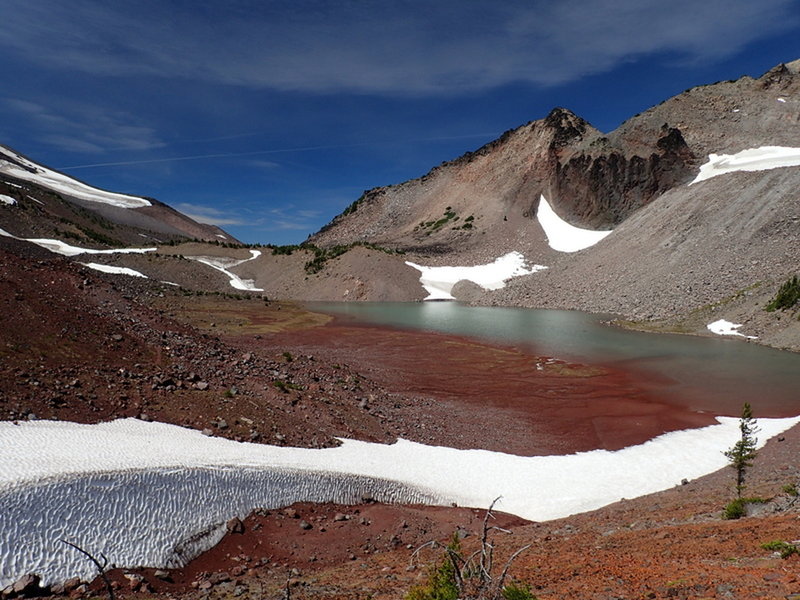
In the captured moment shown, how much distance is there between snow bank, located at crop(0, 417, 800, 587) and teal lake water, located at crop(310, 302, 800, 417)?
7.95 metres

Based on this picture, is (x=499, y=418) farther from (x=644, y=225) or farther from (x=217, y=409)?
(x=644, y=225)

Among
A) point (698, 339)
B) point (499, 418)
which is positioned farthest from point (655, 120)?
point (499, 418)

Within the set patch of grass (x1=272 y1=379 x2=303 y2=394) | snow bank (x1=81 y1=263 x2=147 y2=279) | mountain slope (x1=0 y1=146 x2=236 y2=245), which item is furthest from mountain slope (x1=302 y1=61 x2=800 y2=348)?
mountain slope (x1=0 y1=146 x2=236 y2=245)

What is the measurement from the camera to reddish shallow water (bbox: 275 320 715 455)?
51.7ft

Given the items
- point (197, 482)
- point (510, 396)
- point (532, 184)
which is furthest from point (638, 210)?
point (197, 482)

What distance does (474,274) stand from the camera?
69125 mm

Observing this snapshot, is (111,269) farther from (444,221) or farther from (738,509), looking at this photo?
(738,509)

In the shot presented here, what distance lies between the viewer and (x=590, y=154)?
86500mm

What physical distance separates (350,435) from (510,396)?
32.9ft

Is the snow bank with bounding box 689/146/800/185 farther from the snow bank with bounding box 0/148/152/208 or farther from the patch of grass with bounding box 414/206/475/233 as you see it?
the snow bank with bounding box 0/148/152/208

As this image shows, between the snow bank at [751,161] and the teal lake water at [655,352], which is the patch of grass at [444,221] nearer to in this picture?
the snow bank at [751,161]

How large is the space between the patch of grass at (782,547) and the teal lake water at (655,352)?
49.5 feet

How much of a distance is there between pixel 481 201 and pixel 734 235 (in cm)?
4895

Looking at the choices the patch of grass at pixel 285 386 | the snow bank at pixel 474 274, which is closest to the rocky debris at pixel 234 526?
the patch of grass at pixel 285 386
